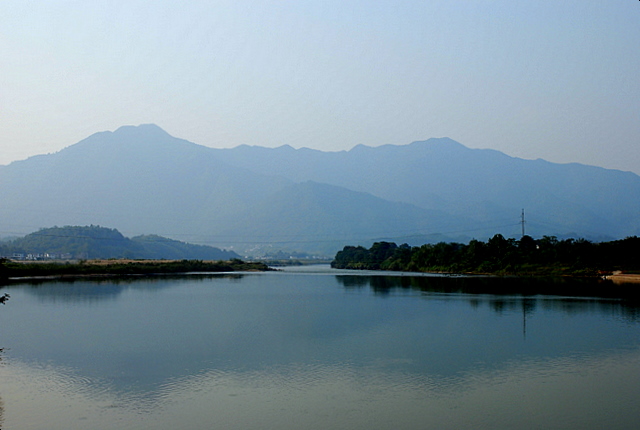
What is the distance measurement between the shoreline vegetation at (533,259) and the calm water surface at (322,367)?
31.6 meters

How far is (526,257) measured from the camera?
7206 cm

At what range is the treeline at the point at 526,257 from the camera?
206 ft

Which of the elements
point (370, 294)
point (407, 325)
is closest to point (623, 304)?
point (407, 325)

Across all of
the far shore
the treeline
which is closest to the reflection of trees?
the far shore

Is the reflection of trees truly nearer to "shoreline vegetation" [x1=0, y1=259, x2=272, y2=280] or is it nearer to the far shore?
the far shore

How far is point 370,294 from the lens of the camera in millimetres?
45312

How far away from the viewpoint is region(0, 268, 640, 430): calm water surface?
1317 cm

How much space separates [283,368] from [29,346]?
10186 millimetres

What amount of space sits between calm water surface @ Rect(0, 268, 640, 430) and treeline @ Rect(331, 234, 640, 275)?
1291 inches

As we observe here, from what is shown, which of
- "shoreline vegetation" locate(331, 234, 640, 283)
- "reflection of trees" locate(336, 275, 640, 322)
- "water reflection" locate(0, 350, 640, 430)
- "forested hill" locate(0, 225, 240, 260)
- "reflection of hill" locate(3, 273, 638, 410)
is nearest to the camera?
"water reflection" locate(0, 350, 640, 430)

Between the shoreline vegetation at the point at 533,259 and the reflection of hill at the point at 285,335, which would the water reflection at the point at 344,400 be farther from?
the shoreline vegetation at the point at 533,259

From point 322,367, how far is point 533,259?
2307 inches

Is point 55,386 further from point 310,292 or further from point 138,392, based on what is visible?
point 310,292

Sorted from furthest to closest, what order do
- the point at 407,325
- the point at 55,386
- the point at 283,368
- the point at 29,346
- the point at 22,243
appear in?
the point at 22,243 < the point at 407,325 < the point at 29,346 < the point at 283,368 < the point at 55,386
